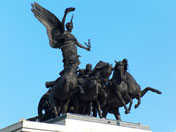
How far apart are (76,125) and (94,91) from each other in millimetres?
1225

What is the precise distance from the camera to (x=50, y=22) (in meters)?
21.0

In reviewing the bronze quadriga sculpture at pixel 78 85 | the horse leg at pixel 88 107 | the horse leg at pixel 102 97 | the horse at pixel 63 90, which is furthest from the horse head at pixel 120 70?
the horse at pixel 63 90

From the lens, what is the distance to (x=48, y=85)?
19.9 m

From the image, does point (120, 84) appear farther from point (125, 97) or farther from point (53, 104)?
point (53, 104)

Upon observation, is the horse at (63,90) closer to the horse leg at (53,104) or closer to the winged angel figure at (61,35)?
the horse leg at (53,104)

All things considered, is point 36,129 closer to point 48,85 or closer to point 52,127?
point 52,127

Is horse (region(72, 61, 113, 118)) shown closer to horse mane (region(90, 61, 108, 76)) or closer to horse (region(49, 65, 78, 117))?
horse mane (region(90, 61, 108, 76))

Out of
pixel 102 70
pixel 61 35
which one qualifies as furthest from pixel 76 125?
pixel 61 35

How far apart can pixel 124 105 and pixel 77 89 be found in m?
1.86

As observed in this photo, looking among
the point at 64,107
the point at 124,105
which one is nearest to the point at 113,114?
the point at 124,105

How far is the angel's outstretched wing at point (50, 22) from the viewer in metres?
20.7

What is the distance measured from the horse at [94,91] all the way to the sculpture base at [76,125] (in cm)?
55

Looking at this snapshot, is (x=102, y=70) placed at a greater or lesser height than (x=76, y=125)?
greater

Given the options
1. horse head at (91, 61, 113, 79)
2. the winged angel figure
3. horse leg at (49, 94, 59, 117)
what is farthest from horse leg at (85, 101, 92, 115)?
the winged angel figure
